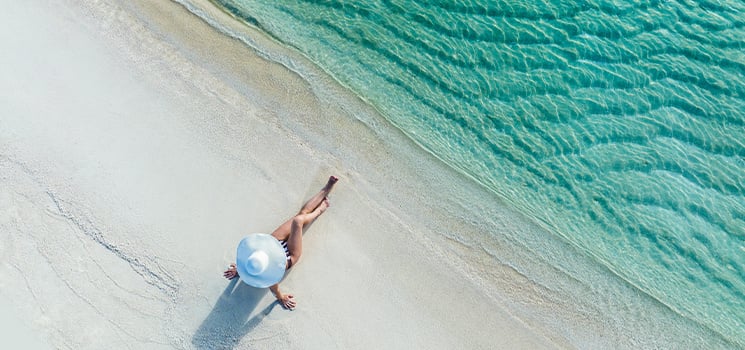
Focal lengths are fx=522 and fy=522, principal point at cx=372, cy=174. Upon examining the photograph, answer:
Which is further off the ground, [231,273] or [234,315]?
[231,273]

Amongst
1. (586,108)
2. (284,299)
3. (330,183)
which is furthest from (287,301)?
(586,108)

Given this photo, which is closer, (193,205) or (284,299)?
(284,299)

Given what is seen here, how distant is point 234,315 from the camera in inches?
149

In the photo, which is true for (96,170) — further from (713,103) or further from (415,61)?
(713,103)

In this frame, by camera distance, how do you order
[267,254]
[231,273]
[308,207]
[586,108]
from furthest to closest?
[586,108] < [308,207] < [231,273] < [267,254]

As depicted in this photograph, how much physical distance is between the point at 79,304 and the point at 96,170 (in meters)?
0.95

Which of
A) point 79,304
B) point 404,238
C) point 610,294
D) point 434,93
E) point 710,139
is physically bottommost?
point 79,304

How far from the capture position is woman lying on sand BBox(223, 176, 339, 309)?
10.6 ft

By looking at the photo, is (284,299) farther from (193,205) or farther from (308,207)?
(193,205)

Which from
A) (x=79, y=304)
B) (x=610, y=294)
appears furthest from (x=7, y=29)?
(x=610, y=294)

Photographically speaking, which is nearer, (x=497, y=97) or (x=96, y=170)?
(x=96, y=170)

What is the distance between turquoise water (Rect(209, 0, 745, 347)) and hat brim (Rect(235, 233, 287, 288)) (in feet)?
4.60

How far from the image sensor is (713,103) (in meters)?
4.28

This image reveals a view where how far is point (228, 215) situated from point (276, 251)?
0.63 m
